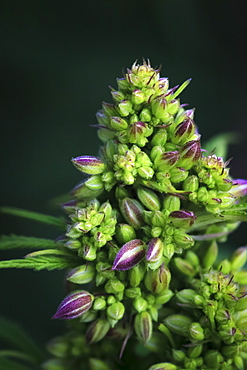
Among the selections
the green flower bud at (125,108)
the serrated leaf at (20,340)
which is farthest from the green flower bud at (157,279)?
the serrated leaf at (20,340)

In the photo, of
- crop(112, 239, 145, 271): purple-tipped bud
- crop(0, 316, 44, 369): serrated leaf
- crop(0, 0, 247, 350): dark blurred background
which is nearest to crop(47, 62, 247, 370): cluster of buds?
crop(112, 239, 145, 271): purple-tipped bud

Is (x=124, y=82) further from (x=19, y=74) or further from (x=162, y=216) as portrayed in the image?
(x=19, y=74)

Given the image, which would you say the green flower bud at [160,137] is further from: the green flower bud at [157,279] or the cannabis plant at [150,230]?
the green flower bud at [157,279]

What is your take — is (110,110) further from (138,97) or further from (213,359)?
(213,359)

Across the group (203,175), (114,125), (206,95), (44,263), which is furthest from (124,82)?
(206,95)

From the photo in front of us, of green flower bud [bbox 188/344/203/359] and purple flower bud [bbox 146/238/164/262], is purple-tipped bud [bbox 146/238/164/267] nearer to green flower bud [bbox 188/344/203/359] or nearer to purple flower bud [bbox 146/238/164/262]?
purple flower bud [bbox 146/238/164/262]

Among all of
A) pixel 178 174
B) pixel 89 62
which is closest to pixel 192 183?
pixel 178 174
